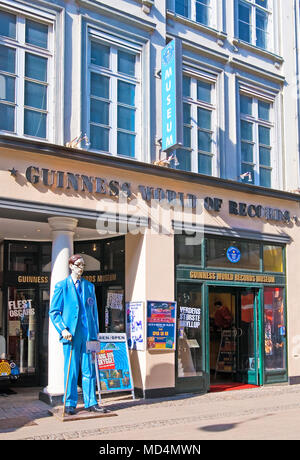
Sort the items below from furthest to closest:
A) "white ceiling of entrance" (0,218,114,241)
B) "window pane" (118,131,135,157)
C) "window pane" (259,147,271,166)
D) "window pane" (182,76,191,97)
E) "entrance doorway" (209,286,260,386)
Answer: "window pane" (259,147,271,166)
"entrance doorway" (209,286,260,386)
"window pane" (182,76,191,97)
"window pane" (118,131,135,157)
"white ceiling of entrance" (0,218,114,241)

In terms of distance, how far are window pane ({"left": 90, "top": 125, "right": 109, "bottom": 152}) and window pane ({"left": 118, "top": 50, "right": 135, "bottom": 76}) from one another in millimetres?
1351

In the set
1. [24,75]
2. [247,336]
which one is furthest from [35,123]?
[247,336]

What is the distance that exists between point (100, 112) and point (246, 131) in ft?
13.1

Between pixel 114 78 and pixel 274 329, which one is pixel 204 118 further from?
pixel 274 329

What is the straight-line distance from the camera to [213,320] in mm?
13711

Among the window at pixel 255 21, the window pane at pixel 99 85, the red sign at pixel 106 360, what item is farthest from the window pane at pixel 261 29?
the red sign at pixel 106 360

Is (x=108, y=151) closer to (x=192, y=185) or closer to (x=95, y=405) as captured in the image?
(x=192, y=185)

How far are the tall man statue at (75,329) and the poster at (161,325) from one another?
1852 millimetres

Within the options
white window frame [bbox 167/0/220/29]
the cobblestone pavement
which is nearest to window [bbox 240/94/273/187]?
white window frame [bbox 167/0/220/29]

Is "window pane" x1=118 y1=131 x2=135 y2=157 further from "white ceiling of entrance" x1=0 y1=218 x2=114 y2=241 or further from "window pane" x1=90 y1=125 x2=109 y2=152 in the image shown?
"white ceiling of entrance" x1=0 y1=218 x2=114 y2=241

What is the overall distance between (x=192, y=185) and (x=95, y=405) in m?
4.67

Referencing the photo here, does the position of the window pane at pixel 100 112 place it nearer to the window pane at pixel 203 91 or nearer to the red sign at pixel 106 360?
the window pane at pixel 203 91

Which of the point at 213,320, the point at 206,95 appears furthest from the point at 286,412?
the point at 206,95

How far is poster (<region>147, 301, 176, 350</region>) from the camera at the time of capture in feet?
32.9
